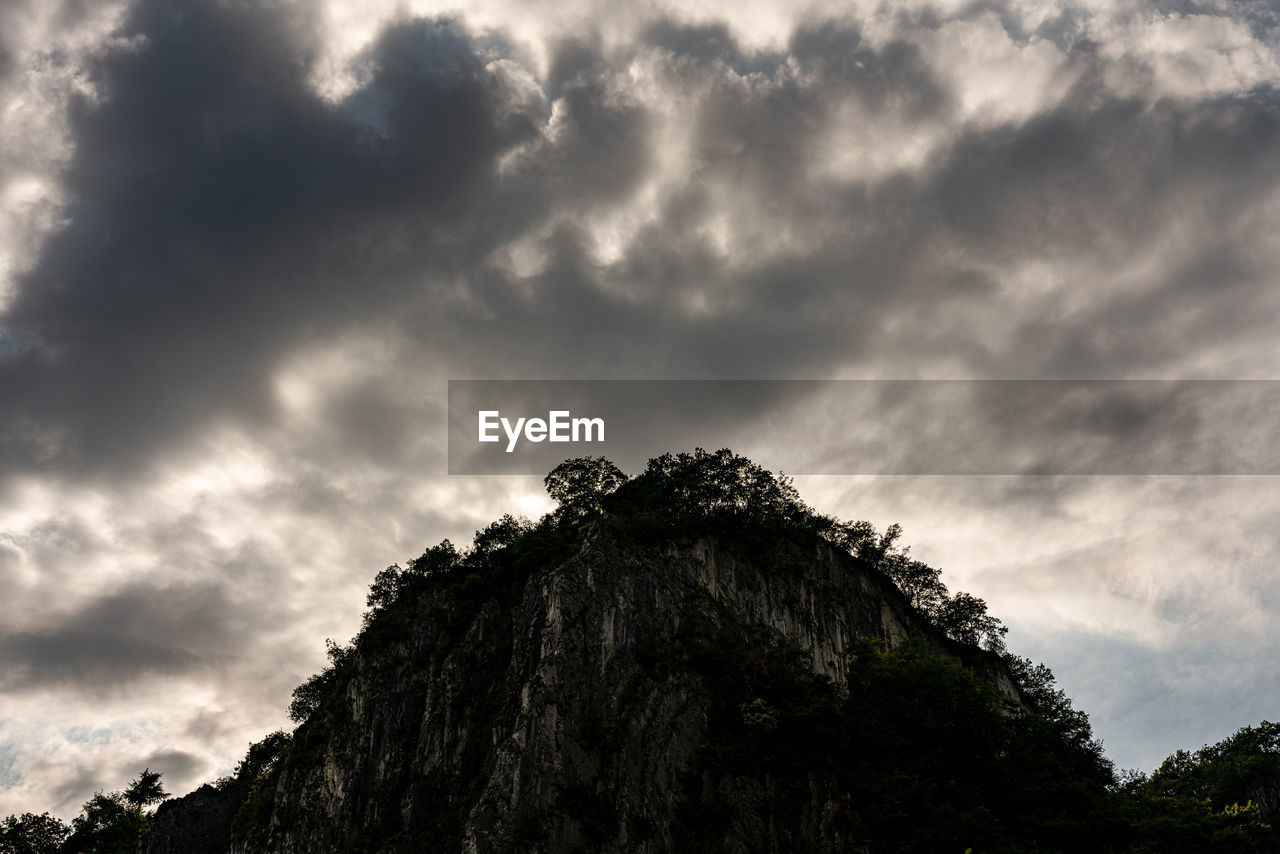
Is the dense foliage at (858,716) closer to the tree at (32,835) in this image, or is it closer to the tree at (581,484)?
the tree at (581,484)

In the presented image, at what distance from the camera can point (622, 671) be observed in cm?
5991

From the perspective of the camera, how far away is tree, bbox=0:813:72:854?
102375 millimetres

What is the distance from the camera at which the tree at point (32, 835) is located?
336 ft

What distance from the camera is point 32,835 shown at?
103938 mm

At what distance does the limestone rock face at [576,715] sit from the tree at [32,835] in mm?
51367

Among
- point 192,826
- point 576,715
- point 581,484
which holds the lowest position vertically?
point 192,826

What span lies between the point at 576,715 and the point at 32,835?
88.6 metres

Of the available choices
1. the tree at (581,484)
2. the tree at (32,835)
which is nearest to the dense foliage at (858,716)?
the tree at (581,484)

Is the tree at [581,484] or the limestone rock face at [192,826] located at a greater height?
the tree at [581,484]

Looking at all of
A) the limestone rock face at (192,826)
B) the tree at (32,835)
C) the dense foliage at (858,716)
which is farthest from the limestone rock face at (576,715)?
the tree at (32,835)

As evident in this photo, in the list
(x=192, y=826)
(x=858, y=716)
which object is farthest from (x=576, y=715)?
(x=192, y=826)

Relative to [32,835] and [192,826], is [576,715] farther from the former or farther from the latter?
[32,835]

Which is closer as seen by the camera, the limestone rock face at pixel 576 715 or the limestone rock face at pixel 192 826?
the limestone rock face at pixel 576 715

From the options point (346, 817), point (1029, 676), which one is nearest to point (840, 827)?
point (346, 817)
